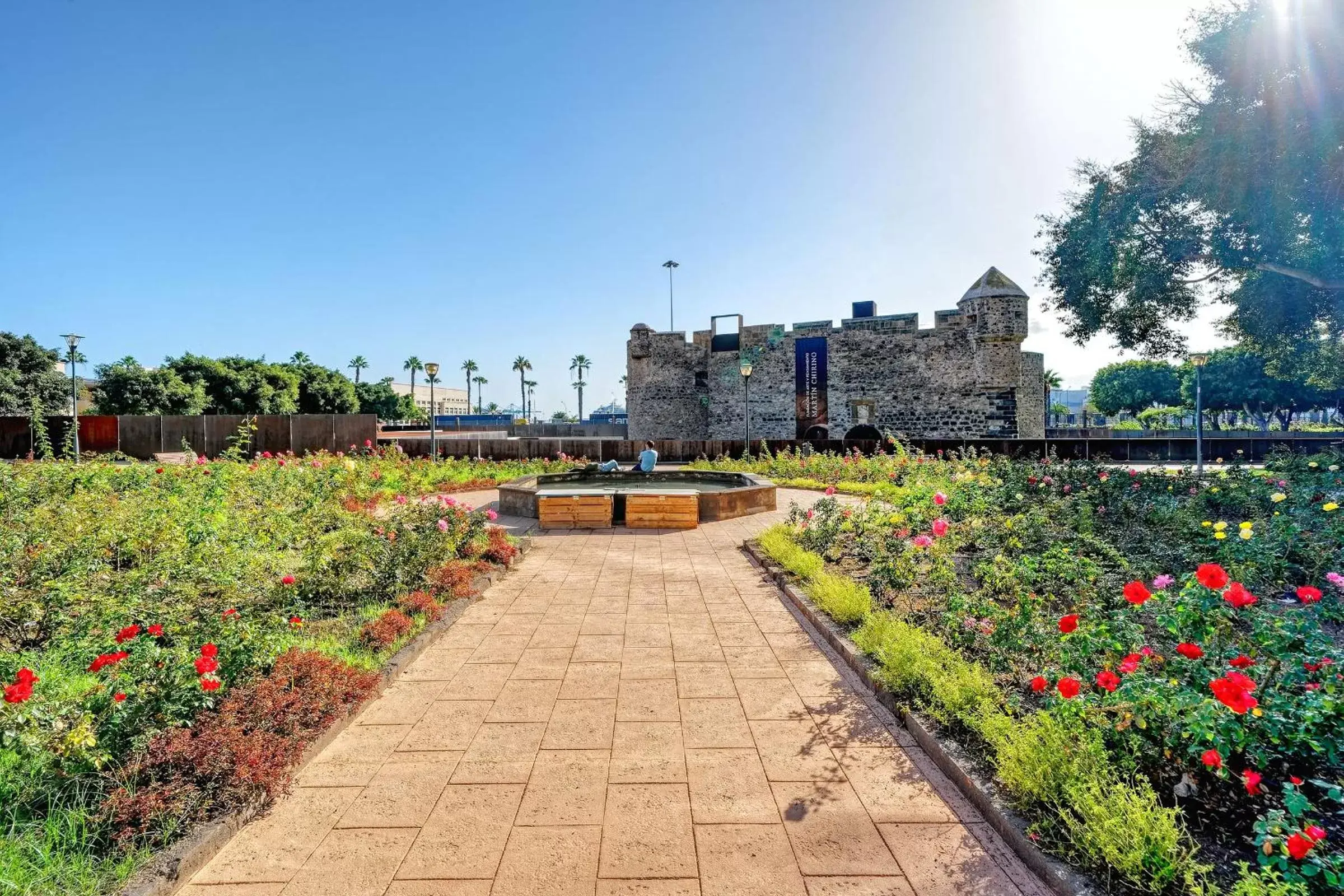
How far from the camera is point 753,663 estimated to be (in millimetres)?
4332

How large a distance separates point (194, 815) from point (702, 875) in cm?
210

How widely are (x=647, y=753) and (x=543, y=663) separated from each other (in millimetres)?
1470

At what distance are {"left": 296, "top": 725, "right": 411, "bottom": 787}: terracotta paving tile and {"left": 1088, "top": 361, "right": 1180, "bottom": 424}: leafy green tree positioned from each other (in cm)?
6112

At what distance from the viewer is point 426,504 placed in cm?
712

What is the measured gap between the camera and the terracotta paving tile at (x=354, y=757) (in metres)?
2.93

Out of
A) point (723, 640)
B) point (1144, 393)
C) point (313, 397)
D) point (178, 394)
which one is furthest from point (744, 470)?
point (1144, 393)

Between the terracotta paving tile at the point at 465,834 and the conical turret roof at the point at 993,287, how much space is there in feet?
81.2

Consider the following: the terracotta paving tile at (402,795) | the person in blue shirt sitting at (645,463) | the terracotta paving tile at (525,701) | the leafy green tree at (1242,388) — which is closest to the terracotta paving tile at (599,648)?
the terracotta paving tile at (525,701)

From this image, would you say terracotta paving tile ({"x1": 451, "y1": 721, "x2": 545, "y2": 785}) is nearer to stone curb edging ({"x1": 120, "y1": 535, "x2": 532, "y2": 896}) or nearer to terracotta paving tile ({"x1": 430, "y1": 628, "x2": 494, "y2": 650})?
stone curb edging ({"x1": 120, "y1": 535, "x2": 532, "y2": 896})

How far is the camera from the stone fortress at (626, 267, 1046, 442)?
2322 cm

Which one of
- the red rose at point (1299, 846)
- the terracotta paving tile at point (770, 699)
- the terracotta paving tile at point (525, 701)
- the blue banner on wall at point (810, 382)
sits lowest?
the terracotta paving tile at point (770, 699)

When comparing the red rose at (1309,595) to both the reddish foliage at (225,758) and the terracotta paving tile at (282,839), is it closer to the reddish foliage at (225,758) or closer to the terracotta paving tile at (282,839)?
the terracotta paving tile at (282,839)

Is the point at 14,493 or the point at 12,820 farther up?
the point at 14,493

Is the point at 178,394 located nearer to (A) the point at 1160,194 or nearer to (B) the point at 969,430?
(B) the point at 969,430
